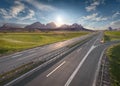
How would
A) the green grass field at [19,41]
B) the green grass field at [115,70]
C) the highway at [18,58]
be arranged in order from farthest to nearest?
1. the green grass field at [19,41]
2. the highway at [18,58]
3. the green grass field at [115,70]

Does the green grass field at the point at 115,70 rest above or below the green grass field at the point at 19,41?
above

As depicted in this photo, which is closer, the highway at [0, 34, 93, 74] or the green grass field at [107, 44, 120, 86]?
the green grass field at [107, 44, 120, 86]

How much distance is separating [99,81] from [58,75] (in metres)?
4.17

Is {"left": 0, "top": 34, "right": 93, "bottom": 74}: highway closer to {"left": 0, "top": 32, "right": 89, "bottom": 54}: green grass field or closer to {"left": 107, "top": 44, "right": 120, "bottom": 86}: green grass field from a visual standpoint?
{"left": 0, "top": 32, "right": 89, "bottom": 54}: green grass field

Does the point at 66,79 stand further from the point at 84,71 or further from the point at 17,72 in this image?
the point at 17,72

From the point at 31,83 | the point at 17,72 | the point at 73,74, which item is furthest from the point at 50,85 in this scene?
the point at 17,72

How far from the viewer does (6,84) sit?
12.0 metres

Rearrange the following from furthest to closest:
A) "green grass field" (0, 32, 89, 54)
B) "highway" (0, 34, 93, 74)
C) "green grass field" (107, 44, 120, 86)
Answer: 1. "green grass field" (0, 32, 89, 54)
2. "highway" (0, 34, 93, 74)
3. "green grass field" (107, 44, 120, 86)

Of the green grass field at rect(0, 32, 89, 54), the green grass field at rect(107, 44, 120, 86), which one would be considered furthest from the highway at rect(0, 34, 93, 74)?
the green grass field at rect(107, 44, 120, 86)

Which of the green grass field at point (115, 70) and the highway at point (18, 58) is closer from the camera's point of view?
the green grass field at point (115, 70)

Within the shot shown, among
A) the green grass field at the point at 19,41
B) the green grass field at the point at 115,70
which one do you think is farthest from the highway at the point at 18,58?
the green grass field at the point at 115,70

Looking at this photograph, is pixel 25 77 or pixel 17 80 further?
pixel 25 77

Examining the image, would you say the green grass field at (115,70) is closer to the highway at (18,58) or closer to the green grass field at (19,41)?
the highway at (18,58)

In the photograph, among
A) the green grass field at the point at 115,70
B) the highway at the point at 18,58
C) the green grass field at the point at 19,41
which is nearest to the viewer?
the green grass field at the point at 115,70
